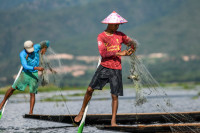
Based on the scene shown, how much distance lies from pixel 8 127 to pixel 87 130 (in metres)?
1.88

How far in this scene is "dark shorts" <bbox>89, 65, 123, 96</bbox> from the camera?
8188mm

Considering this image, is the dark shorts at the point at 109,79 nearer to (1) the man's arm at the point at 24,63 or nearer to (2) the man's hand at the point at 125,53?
(2) the man's hand at the point at 125,53

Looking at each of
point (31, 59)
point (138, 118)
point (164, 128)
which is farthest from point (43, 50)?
point (164, 128)

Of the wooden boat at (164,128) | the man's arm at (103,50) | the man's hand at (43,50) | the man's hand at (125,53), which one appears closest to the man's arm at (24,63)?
the man's hand at (43,50)

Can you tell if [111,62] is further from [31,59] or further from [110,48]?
[31,59]

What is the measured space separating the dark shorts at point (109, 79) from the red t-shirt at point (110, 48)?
9cm

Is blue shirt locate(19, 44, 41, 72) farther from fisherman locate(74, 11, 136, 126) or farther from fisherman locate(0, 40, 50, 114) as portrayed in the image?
fisherman locate(74, 11, 136, 126)

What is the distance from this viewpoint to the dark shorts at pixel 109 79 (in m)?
8.19

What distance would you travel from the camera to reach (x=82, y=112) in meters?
8.33

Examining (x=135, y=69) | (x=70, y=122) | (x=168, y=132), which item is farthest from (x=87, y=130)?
(x=168, y=132)

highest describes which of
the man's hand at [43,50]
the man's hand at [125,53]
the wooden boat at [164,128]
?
the man's hand at [125,53]

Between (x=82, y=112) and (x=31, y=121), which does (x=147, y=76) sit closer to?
(x=82, y=112)

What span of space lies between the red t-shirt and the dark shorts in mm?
92

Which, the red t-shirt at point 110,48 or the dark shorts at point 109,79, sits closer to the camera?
the red t-shirt at point 110,48
